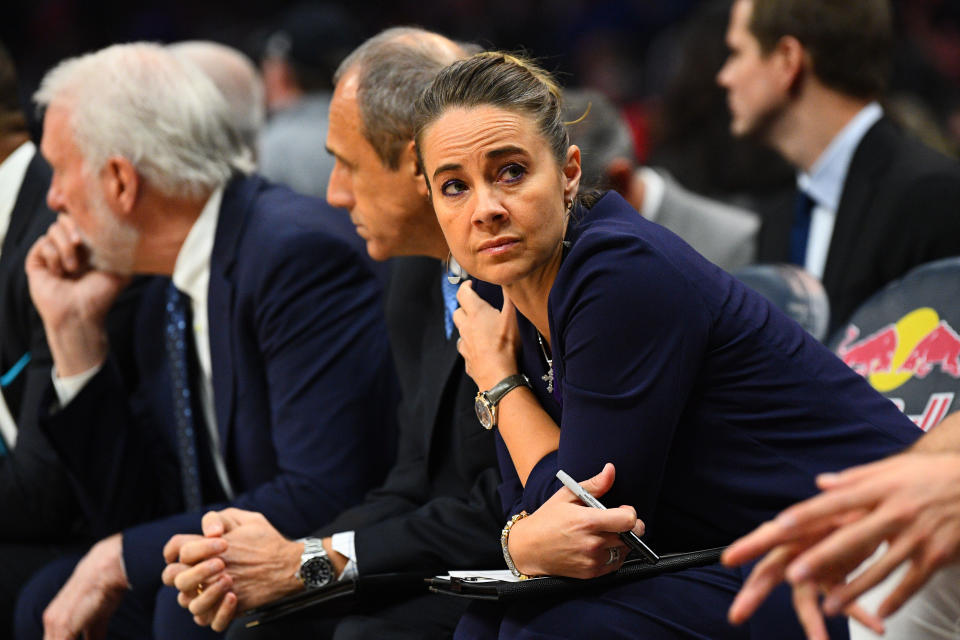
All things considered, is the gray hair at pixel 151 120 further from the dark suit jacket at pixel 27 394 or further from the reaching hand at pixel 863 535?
the reaching hand at pixel 863 535

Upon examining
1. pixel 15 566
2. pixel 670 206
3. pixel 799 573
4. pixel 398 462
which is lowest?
pixel 15 566

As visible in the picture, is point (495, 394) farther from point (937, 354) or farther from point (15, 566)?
point (15, 566)

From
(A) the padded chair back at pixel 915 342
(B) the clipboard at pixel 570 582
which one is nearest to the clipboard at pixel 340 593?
(B) the clipboard at pixel 570 582

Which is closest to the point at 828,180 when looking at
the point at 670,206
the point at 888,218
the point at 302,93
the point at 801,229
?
the point at 801,229

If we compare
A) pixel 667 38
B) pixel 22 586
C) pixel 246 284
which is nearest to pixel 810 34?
pixel 246 284

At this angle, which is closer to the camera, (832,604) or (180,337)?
(832,604)

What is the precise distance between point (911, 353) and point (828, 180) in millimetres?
1367

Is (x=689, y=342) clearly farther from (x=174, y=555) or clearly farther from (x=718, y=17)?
(x=718, y=17)

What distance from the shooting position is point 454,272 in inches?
101

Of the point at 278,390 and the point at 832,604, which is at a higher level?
the point at 832,604

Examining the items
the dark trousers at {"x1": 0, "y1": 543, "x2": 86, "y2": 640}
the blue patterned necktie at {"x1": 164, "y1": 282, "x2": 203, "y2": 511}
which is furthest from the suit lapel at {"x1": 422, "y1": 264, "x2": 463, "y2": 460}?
the dark trousers at {"x1": 0, "y1": 543, "x2": 86, "y2": 640}

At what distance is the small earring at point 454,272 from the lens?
2539 mm

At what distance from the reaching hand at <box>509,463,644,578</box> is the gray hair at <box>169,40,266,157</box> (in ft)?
9.76

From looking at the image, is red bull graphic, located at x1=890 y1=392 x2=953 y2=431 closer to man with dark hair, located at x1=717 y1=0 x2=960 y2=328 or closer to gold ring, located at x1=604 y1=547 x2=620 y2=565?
gold ring, located at x1=604 y1=547 x2=620 y2=565
